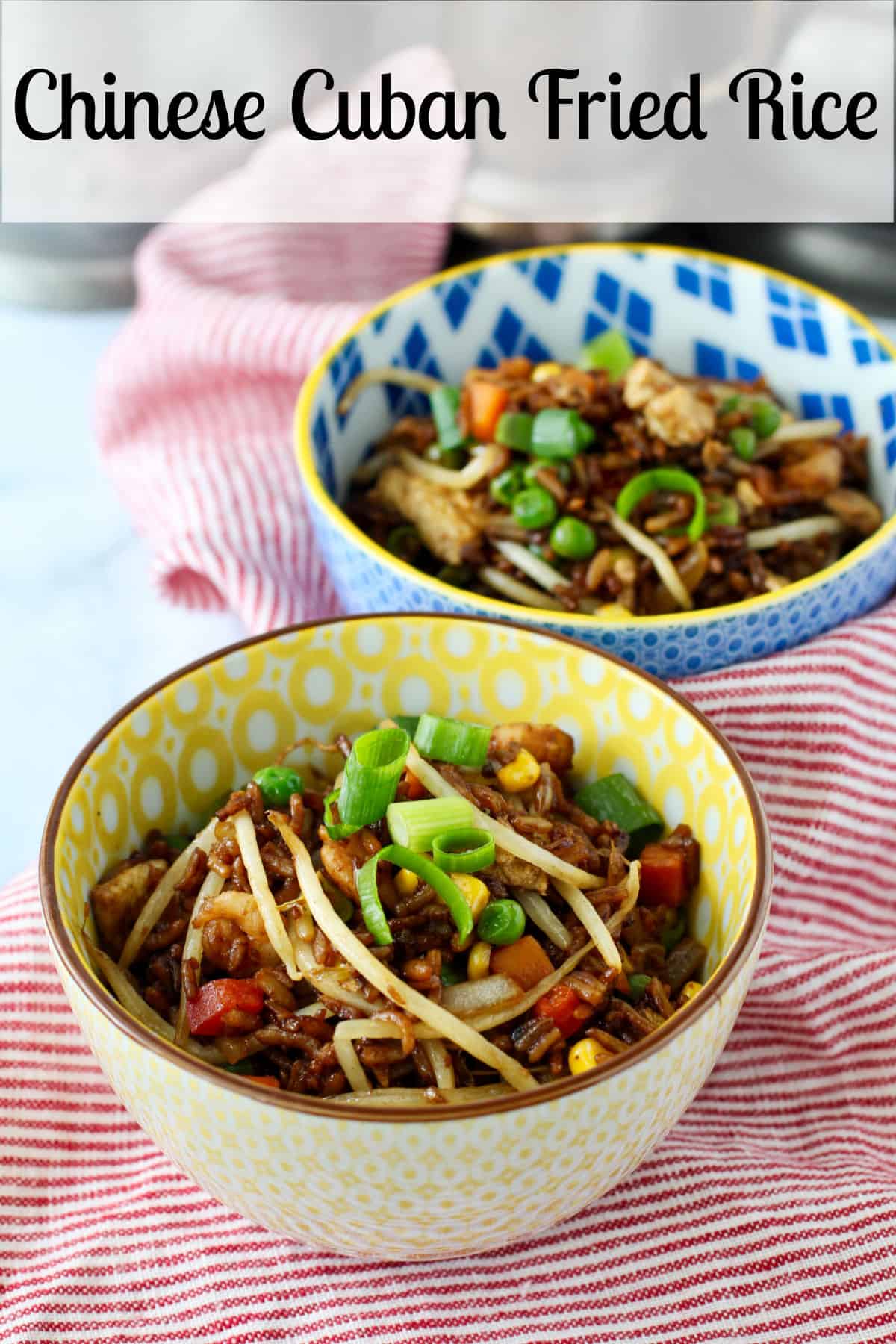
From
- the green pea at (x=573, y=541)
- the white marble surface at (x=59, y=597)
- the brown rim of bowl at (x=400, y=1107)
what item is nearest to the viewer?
the brown rim of bowl at (x=400, y=1107)

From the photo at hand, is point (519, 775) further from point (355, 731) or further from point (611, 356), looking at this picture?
point (611, 356)

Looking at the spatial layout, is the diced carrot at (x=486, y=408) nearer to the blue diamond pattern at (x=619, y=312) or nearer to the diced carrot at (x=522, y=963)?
the blue diamond pattern at (x=619, y=312)


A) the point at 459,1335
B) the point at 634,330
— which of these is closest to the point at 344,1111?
the point at 459,1335

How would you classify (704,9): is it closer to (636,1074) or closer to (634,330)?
(634,330)

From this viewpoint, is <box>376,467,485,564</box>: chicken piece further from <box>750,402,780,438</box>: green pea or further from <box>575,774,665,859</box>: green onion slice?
<box>575,774,665,859</box>: green onion slice

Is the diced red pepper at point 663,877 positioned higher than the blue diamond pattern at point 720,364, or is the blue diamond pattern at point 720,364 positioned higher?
the blue diamond pattern at point 720,364

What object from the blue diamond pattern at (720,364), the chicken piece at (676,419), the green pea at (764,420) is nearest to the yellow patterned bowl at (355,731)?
the chicken piece at (676,419)

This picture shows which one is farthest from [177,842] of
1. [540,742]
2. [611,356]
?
[611,356]
